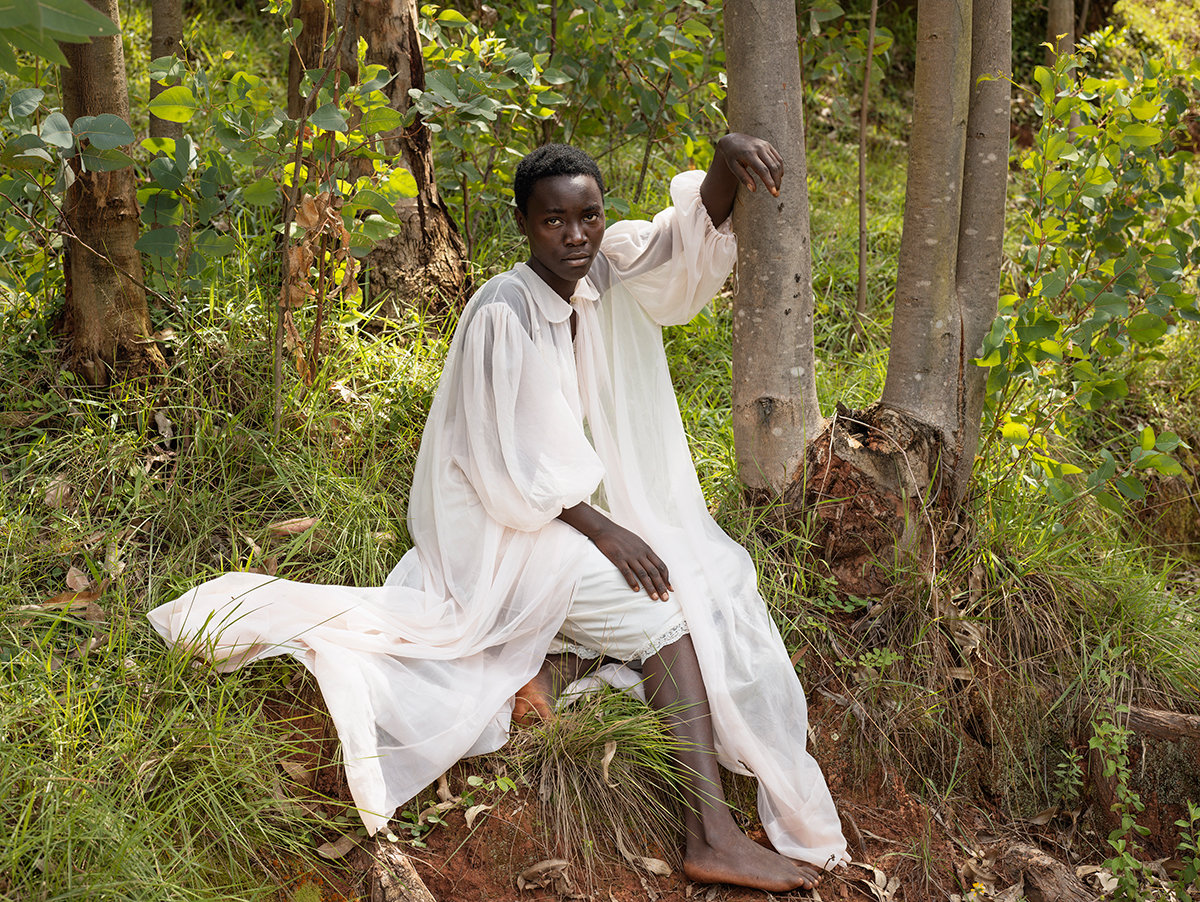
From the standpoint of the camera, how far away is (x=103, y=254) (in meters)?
3.03

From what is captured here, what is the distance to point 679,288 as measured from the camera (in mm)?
2818

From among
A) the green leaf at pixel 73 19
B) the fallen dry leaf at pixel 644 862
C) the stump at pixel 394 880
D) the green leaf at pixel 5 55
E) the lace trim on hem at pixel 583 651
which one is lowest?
the fallen dry leaf at pixel 644 862

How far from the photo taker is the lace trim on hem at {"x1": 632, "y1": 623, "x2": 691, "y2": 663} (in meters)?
2.50

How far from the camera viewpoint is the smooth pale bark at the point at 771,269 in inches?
107

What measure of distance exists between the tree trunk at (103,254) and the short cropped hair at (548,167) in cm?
135

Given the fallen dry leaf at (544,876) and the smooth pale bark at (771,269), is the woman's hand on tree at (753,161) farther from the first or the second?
the fallen dry leaf at (544,876)

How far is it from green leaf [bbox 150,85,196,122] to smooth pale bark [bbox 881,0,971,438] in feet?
6.96

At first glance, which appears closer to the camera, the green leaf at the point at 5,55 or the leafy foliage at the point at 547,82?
the green leaf at the point at 5,55

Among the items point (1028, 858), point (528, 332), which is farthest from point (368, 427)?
point (1028, 858)

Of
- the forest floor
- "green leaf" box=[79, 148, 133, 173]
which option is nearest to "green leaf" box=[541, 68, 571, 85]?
"green leaf" box=[79, 148, 133, 173]

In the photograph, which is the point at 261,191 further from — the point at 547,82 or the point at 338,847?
the point at 338,847

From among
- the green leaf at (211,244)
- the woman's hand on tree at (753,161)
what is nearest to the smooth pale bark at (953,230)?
the woman's hand on tree at (753,161)

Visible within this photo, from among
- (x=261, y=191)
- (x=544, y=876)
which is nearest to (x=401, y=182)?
(x=261, y=191)

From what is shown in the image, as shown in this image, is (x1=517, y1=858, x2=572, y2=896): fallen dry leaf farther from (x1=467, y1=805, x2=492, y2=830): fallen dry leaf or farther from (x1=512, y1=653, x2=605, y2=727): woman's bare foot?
(x1=512, y1=653, x2=605, y2=727): woman's bare foot
